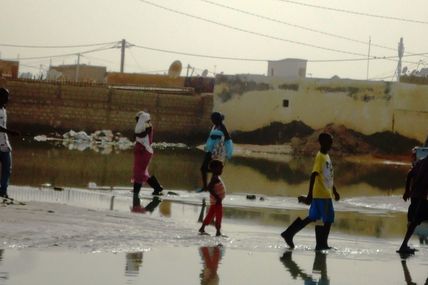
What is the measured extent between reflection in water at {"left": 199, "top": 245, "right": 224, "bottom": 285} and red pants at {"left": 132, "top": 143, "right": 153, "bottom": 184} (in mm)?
6269

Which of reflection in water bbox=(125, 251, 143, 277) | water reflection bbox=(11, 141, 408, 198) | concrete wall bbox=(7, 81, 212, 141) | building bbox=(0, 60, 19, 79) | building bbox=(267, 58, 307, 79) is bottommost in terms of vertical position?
water reflection bbox=(11, 141, 408, 198)

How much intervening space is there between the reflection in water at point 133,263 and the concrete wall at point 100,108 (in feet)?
109

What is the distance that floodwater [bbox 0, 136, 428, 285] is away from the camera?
8.95m

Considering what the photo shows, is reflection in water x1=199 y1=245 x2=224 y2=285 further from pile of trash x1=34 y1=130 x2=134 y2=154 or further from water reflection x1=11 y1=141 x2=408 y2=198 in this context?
pile of trash x1=34 y1=130 x2=134 y2=154

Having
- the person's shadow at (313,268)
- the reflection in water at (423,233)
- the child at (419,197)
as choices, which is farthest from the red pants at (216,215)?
the reflection in water at (423,233)

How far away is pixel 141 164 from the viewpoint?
56.7ft

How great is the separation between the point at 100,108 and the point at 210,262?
3458cm

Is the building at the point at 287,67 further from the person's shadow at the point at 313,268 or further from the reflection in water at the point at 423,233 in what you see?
the person's shadow at the point at 313,268

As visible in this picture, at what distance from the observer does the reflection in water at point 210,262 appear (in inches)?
348

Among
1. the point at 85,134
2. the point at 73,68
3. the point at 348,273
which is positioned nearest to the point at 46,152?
the point at 85,134

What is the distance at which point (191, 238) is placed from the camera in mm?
11602

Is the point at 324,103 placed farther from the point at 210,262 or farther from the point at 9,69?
the point at 210,262

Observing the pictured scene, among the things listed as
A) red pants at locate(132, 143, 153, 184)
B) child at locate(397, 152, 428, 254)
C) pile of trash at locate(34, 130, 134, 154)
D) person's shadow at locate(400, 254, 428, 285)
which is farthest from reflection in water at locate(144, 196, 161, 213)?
pile of trash at locate(34, 130, 134, 154)

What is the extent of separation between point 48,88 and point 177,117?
5.64 m
